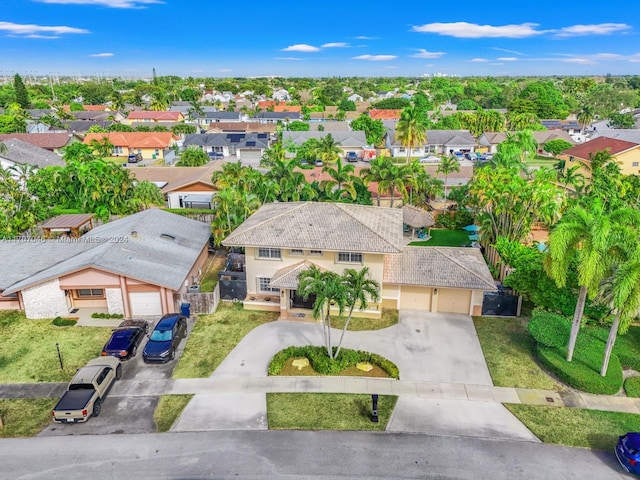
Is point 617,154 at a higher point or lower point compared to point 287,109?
lower

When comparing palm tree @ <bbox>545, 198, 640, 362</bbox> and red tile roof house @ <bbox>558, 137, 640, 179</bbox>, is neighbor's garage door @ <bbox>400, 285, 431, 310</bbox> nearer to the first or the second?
palm tree @ <bbox>545, 198, 640, 362</bbox>

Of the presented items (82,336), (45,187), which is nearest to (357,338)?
(82,336)

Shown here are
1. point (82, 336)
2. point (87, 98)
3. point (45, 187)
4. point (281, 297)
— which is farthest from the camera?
point (87, 98)

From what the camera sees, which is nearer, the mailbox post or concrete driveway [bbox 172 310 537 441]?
concrete driveway [bbox 172 310 537 441]

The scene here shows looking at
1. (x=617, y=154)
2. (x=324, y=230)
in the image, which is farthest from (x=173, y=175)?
(x=617, y=154)

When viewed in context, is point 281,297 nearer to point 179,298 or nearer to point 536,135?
point 179,298

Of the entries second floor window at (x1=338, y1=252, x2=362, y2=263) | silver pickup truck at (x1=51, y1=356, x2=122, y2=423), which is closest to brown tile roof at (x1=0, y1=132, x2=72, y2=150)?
silver pickup truck at (x1=51, y1=356, x2=122, y2=423)

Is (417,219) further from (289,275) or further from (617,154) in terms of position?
(617,154)
